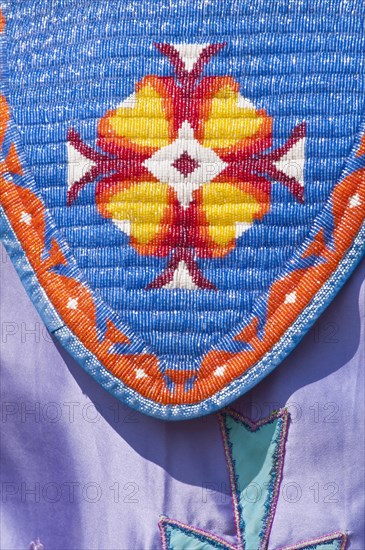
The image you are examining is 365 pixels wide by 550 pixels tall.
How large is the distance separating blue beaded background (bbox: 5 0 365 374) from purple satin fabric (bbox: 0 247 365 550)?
0.35ft

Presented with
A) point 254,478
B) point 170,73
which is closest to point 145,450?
point 254,478

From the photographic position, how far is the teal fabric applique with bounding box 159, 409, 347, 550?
964 millimetres

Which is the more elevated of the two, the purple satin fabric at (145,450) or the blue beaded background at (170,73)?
the blue beaded background at (170,73)

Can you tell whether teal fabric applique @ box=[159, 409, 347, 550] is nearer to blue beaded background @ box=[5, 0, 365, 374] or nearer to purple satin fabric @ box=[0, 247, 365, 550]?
purple satin fabric @ box=[0, 247, 365, 550]

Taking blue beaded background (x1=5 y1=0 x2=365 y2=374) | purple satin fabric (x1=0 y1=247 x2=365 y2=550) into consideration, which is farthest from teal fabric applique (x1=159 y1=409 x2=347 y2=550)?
blue beaded background (x1=5 y1=0 x2=365 y2=374)

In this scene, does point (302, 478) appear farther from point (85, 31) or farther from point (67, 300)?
point (85, 31)

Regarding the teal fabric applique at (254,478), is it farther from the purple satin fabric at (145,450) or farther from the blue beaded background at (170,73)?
the blue beaded background at (170,73)

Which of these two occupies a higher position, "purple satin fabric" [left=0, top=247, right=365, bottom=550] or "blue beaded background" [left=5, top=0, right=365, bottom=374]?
"blue beaded background" [left=5, top=0, right=365, bottom=374]

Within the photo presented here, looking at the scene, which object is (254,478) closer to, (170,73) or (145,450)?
(145,450)

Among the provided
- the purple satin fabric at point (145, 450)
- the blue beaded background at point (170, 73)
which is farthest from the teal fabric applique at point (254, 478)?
the blue beaded background at point (170, 73)

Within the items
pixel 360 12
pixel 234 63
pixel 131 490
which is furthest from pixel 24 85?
pixel 131 490

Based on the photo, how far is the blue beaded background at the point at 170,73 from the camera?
900mm

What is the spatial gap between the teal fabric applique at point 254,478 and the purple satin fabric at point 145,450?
0.03 feet

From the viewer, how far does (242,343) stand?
36.6 inches
